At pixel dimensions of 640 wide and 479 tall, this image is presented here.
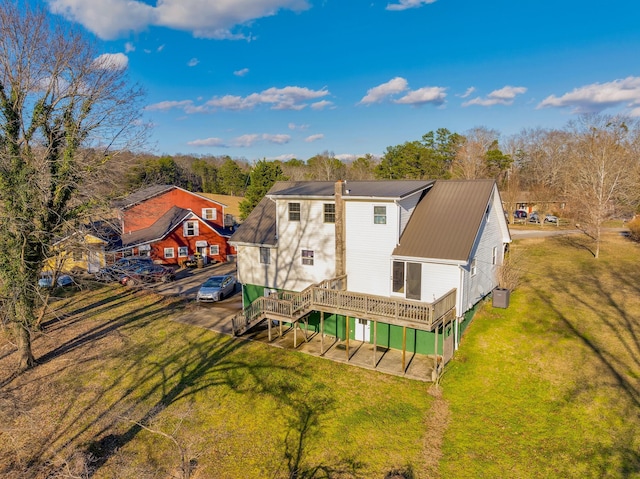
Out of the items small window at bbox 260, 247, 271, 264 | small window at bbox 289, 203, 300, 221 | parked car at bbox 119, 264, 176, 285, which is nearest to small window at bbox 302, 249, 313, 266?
small window at bbox 289, 203, 300, 221

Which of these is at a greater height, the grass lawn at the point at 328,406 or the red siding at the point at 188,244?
the red siding at the point at 188,244

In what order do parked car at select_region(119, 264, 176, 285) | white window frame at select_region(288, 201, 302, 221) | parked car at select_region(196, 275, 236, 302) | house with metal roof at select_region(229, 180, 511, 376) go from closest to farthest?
house with metal roof at select_region(229, 180, 511, 376), white window frame at select_region(288, 201, 302, 221), parked car at select_region(196, 275, 236, 302), parked car at select_region(119, 264, 176, 285)

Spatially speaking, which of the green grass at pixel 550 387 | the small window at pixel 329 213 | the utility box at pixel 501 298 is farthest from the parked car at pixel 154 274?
the utility box at pixel 501 298

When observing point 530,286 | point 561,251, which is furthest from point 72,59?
point 561,251

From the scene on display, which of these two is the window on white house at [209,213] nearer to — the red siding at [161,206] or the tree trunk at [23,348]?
the red siding at [161,206]

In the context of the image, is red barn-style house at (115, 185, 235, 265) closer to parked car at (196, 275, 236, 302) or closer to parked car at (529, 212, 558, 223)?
parked car at (196, 275, 236, 302)

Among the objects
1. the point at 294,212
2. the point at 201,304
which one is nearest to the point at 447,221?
the point at 294,212

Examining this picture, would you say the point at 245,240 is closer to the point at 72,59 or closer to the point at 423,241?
the point at 423,241
